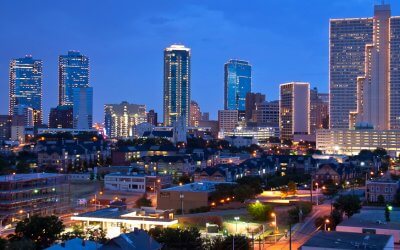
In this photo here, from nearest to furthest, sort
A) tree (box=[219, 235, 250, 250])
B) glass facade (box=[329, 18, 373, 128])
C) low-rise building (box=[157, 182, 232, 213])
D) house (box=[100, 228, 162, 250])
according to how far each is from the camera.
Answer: house (box=[100, 228, 162, 250])
tree (box=[219, 235, 250, 250])
low-rise building (box=[157, 182, 232, 213])
glass facade (box=[329, 18, 373, 128])

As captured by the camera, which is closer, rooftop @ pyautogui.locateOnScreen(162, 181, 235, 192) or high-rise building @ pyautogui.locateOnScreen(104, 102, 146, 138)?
rooftop @ pyautogui.locateOnScreen(162, 181, 235, 192)

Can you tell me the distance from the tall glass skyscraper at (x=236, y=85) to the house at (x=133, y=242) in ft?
451

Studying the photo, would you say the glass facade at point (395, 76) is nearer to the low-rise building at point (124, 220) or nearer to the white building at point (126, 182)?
the white building at point (126, 182)

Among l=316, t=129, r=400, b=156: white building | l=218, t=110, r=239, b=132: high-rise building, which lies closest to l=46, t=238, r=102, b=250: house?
l=316, t=129, r=400, b=156: white building

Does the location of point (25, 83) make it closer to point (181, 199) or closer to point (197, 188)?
point (197, 188)

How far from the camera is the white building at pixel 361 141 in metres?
63.1

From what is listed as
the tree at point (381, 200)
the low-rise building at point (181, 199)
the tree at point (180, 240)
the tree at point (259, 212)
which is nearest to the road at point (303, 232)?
the tree at point (259, 212)

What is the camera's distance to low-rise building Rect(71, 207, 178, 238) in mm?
20688

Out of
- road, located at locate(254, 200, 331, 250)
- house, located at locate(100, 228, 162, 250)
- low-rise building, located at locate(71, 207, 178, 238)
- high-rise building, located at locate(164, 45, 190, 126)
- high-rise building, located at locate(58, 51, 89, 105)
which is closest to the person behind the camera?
house, located at locate(100, 228, 162, 250)

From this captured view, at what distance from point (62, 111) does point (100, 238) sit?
10101 cm

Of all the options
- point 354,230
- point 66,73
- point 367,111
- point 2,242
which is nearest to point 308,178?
point 354,230

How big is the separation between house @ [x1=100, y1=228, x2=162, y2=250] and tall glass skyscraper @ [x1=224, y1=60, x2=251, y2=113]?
13740cm

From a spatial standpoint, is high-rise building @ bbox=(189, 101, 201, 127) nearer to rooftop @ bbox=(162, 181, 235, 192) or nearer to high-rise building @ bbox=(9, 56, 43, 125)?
high-rise building @ bbox=(9, 56, 43, 125)

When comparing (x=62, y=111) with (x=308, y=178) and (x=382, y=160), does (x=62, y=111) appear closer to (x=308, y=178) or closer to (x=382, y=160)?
(x=382, y=160)
